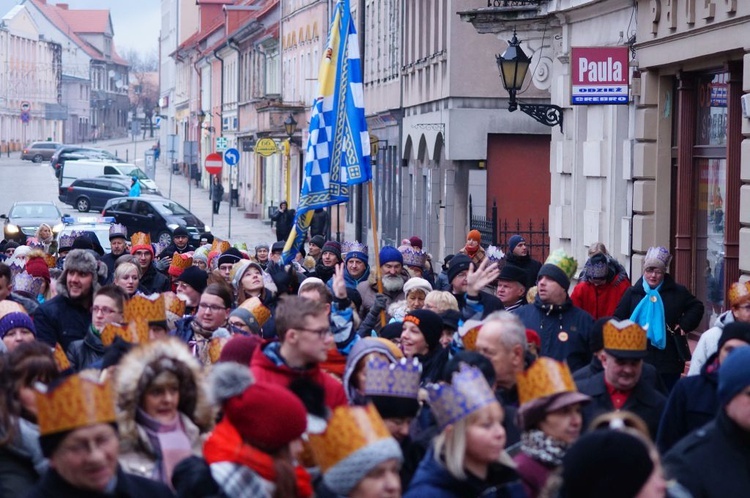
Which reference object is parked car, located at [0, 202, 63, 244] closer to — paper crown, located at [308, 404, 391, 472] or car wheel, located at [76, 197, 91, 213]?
car wheel, located at [76, 197, 91, 213]

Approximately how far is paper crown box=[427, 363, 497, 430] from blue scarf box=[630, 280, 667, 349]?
6.13 metres

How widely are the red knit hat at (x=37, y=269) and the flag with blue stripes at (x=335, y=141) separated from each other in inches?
82.8

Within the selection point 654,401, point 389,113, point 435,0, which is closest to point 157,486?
point 654,401

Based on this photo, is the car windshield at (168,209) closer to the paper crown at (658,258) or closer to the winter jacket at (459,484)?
the paper crown at (658,258)

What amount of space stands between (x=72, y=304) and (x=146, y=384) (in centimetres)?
497

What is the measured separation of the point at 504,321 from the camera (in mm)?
7531

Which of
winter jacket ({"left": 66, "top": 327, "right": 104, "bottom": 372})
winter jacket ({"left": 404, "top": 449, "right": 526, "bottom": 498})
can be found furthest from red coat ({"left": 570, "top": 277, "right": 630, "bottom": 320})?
winter jacket ({"left": 404, "top": 449, "right": 526, "bottom": 498})

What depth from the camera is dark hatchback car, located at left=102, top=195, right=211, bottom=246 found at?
4412 cm

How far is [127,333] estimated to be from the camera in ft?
27.5

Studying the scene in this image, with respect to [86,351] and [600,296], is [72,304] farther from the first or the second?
[600,296]

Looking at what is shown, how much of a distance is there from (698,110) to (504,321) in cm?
969

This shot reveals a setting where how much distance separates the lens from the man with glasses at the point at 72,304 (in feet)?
35.0

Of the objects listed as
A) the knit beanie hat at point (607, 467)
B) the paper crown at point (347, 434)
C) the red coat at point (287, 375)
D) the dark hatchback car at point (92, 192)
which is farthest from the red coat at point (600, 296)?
the dark hatchback car at point (92, 192)

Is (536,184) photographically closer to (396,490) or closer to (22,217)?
(22,217)
